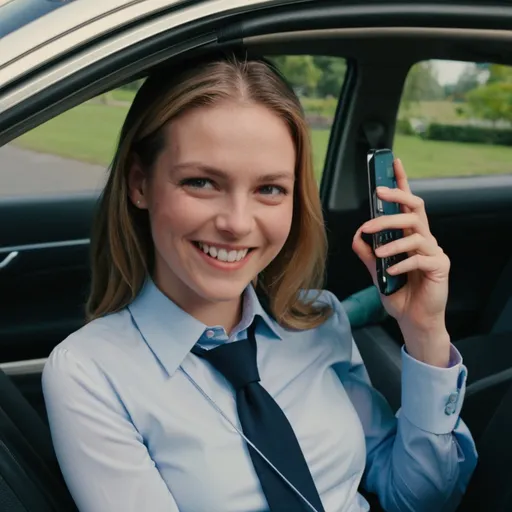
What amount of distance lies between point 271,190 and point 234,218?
0.12m

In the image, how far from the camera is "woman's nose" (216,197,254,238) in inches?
55.0

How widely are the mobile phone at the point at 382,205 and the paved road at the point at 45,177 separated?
184 cm

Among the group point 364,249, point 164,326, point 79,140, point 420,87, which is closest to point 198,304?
point 164,326

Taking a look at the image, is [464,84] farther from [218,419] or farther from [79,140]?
[218,419]

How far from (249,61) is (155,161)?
10.4 inches

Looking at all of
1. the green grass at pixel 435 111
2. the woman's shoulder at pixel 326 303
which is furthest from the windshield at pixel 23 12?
the green grass at pixel 435 111

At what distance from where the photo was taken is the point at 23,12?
1123mm

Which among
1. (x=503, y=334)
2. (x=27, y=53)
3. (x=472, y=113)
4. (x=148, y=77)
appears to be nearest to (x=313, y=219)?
(x=148, y=77)

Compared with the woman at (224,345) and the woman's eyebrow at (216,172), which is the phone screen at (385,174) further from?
the woman's eyebrow at (216,172)

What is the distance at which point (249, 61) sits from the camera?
1.52 m

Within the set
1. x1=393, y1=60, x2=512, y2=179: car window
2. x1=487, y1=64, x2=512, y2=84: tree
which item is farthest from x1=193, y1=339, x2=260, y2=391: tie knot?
x1=393, y1=60, x2=512, y2=179: car window

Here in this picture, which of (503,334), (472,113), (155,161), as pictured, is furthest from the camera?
(472,113)

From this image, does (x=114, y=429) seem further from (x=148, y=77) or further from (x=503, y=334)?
(x=503, y=334)

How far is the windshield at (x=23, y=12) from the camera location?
1.11m
